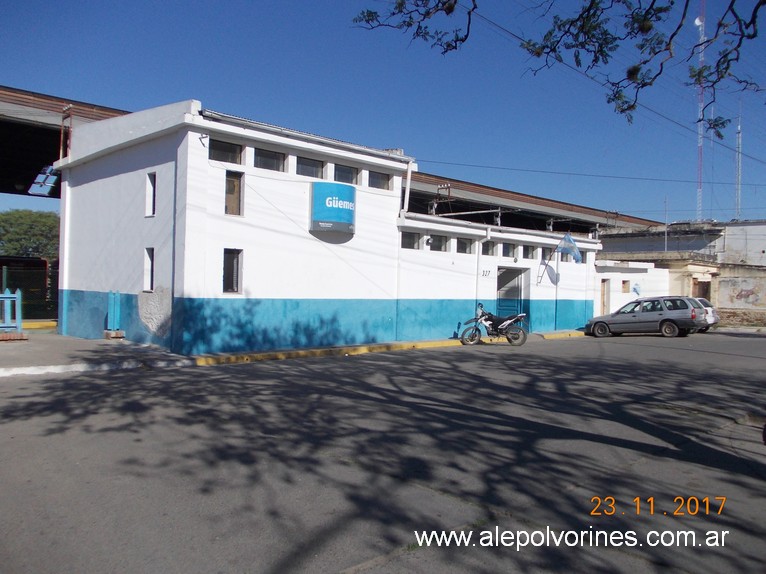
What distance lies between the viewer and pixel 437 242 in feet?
70.7

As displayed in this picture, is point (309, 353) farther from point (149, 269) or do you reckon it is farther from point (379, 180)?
point (379, 180)

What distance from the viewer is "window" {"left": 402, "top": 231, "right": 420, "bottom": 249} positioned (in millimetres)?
20500

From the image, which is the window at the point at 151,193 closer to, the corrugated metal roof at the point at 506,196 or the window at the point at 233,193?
the window at the point at 233,193

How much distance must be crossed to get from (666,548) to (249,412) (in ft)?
18.7

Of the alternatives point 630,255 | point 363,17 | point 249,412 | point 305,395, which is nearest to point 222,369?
point 305,395

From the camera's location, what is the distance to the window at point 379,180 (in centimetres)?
1938

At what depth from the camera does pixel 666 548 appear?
4520 millimetres

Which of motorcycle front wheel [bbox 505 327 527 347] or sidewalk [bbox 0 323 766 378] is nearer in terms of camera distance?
sidewalk [bbox 0 323 766 378]

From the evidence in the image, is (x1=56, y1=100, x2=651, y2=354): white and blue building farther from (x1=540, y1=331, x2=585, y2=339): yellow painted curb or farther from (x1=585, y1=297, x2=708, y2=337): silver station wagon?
(x1=585, y1=297, x2=708, y2=337): silver station wagon

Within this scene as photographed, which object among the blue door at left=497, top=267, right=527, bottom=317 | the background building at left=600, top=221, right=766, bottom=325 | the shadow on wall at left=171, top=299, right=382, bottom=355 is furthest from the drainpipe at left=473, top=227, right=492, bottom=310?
the background building at left=600, top=221, right=766, bottom=325

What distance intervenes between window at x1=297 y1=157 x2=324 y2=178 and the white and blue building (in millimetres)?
45

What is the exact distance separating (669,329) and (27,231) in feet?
184

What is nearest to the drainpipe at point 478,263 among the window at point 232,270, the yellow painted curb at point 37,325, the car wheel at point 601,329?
the car wheel at point 601,329

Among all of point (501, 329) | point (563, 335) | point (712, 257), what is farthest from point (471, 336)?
point (712, 257)
